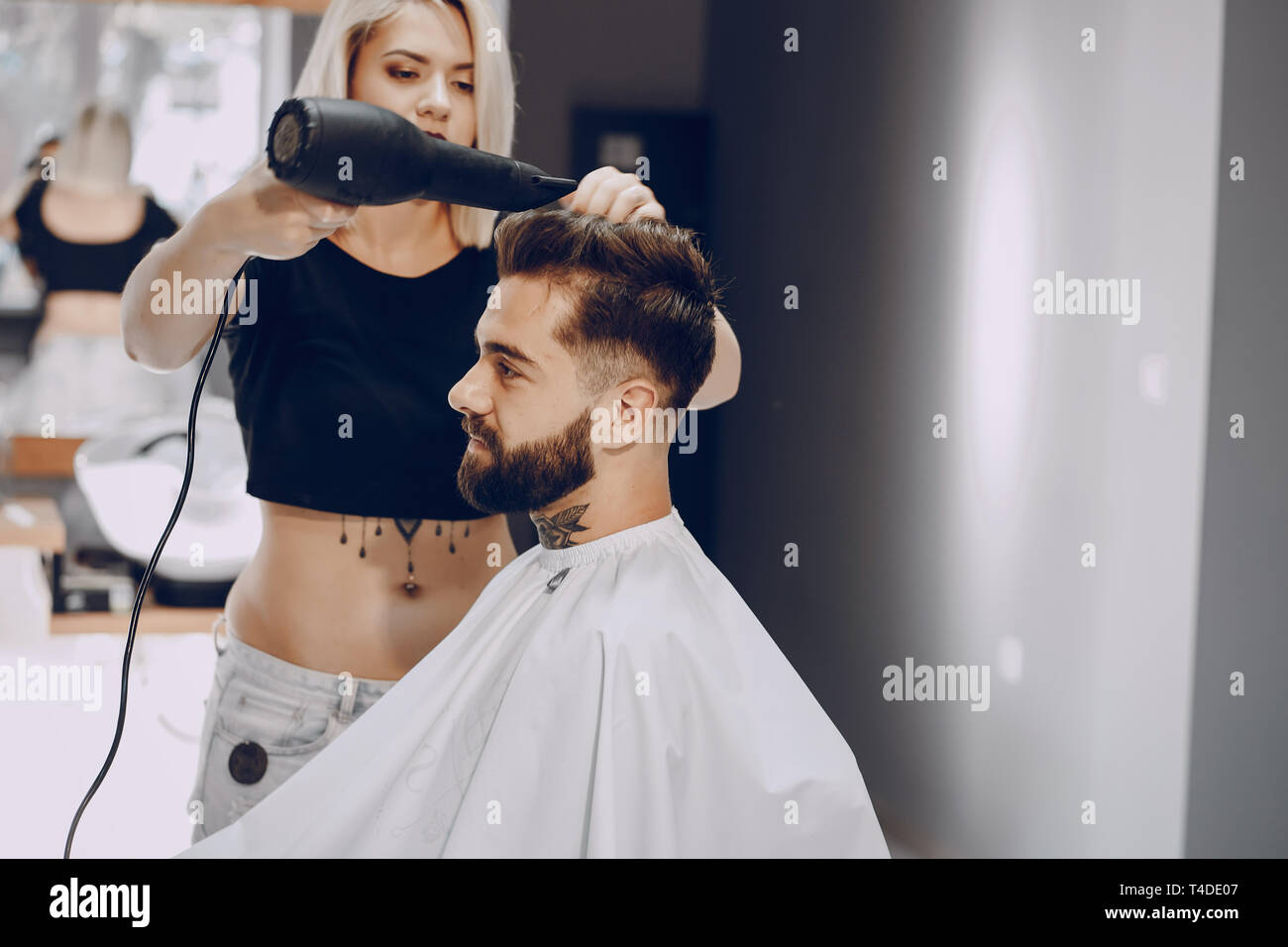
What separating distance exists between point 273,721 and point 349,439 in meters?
0.40

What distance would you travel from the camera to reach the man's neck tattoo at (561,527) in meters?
1.34

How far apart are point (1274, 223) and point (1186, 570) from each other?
682 millimetres

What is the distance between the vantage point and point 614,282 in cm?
130

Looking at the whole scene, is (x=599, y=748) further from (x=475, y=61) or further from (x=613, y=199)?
(x=475, y=61)

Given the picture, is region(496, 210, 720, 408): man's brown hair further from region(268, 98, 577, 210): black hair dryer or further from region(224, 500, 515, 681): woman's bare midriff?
region(224, 500, 515, 681): woman's bare midriff

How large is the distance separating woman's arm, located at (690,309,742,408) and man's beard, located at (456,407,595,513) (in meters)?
0.21

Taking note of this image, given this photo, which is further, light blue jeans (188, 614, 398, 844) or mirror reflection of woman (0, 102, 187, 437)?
mirror reflection of woman (0, 102, 187, 437)

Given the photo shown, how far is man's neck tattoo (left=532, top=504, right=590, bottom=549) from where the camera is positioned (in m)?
1.34

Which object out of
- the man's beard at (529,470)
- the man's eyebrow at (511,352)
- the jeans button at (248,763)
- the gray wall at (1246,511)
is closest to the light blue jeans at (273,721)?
the jeans button at (248,763)

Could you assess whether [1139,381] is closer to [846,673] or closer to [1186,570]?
[1186,570]

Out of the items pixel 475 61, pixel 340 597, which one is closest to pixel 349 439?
pixel 340 597

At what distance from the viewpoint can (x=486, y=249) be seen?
155cm

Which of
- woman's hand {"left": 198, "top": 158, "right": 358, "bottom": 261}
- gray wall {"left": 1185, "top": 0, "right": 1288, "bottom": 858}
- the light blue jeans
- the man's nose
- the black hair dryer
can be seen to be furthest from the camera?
gray wall {"left": 1185, "top": 0, "right": 1288, "bottom": 858}

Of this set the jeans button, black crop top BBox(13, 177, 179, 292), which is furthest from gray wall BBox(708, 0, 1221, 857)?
black crop top BBox(13, 177, 179, 292)
